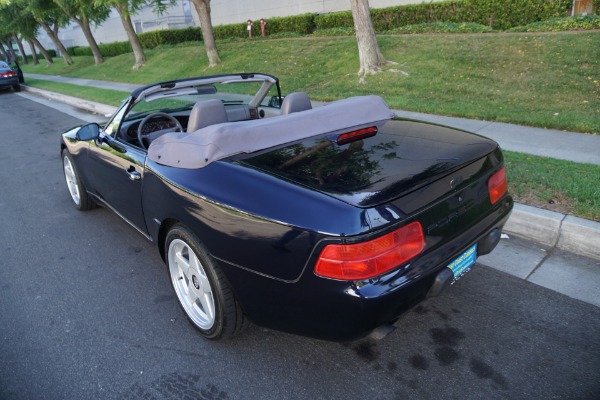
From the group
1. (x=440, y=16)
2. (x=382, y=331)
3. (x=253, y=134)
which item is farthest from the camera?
(x=440, y=16)

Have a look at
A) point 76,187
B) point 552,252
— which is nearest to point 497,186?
point 552,252

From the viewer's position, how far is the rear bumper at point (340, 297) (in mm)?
2029

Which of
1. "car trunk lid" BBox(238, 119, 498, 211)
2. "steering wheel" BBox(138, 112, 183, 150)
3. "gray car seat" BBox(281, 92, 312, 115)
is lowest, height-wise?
"car trunk lid" BBox(238, 119, 498, 211)

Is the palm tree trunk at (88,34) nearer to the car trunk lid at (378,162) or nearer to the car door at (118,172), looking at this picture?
the car door at (118,172)

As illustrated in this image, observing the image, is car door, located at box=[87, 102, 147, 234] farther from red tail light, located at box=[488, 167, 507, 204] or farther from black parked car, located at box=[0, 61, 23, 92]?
black parked car, located at box=[0, 61, 23, 92]

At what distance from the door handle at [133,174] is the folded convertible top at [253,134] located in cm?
25

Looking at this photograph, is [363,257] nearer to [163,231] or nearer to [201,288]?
[201,288]

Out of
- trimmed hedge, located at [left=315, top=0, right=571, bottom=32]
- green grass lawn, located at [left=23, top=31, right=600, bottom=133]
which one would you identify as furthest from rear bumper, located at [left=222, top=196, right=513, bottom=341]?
trimmed hedge, located at [left=315, top=0, right=571, bottom=32]

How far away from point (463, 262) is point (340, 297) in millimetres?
842

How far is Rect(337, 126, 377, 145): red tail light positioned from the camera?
276 cm

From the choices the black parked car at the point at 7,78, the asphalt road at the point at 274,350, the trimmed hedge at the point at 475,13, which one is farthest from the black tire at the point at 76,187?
the black parked car at the point at 7,78

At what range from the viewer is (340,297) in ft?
6.66

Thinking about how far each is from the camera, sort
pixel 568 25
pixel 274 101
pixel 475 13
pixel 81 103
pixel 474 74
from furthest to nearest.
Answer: pixel 475 13, pixel 81 103, pixel 568 25, pixel 474 74, pixel 274 101

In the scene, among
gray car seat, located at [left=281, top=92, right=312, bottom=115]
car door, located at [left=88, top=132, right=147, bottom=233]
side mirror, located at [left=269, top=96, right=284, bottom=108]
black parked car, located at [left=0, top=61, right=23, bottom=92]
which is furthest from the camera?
black parked car, located at [left=0, top=61, right=23, bottom=92]
